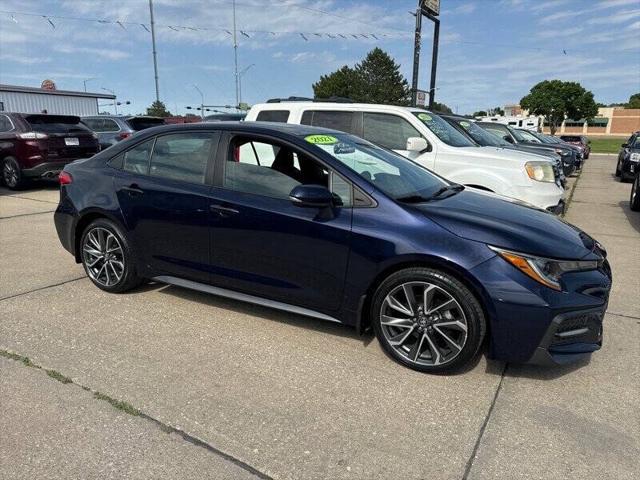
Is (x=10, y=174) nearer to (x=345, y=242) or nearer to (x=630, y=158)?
(x=345, y=242)

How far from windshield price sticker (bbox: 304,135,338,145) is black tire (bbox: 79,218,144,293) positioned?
184 cm

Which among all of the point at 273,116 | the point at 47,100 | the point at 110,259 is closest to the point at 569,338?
the point at 110,259

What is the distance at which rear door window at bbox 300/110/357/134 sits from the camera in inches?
272

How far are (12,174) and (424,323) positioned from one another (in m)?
10.7

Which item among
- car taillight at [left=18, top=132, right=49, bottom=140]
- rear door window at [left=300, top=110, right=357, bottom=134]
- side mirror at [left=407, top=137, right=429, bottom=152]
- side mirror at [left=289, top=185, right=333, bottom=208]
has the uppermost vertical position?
rear door window at [left=300, top=110, right=357, bottom=134]

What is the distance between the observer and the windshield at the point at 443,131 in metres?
6.75


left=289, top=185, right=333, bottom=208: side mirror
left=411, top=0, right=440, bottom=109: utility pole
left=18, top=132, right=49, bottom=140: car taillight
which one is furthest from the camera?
left=411, top=0, right=440, bottom=109: utility pole

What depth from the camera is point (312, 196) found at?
10.6 ft

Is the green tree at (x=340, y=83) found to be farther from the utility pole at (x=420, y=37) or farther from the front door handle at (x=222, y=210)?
the front door handle at (x=222, y=210)

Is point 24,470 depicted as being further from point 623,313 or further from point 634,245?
point 634,245

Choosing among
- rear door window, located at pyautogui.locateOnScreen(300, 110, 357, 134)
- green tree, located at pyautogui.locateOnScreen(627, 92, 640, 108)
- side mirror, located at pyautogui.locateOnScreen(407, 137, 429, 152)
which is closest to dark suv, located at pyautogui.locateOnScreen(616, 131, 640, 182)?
side mirror, located at pyautogui.locateOnScreen(407, 137, 429, 152)

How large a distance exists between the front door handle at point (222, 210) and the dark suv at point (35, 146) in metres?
8.24

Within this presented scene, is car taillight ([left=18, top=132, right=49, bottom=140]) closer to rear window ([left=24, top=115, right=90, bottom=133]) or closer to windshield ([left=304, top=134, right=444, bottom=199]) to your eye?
rear window ([left=24, top=115, right=90, bottom=133])

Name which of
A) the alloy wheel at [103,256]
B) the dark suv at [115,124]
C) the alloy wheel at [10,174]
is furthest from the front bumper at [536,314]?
the dark suv at [115,124]
